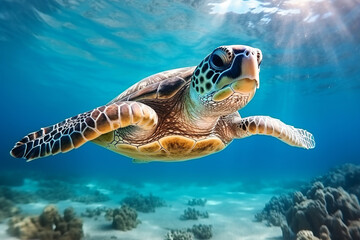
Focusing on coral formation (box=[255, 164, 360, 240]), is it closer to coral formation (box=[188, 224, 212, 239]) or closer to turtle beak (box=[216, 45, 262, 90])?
coral formation (box=[188, 224, 212, 239])

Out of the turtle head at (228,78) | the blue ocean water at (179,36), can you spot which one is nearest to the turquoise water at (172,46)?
the blue ocean water at (179,36)

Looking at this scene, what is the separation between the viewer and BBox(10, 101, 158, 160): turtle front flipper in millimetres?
2721

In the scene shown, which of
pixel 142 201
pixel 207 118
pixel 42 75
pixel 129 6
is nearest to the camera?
pixel 207 118

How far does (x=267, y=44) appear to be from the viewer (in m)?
17.3

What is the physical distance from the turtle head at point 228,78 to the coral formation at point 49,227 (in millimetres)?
4898

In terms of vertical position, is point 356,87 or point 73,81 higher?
point 73,81

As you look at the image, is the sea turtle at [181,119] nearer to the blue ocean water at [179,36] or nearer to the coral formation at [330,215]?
the coral formation at [330,215]

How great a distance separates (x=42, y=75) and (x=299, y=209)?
34.8 m

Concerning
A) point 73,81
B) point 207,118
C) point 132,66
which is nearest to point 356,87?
point 132,66

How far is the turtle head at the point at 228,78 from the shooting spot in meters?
2.33

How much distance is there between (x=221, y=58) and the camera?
2.50m

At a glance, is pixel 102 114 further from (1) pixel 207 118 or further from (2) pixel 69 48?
(2) pixel 69 48

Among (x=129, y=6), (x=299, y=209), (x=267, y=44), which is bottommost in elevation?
(x=299, y=209)

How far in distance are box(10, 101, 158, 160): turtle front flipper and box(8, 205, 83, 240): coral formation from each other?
3.40 meters
